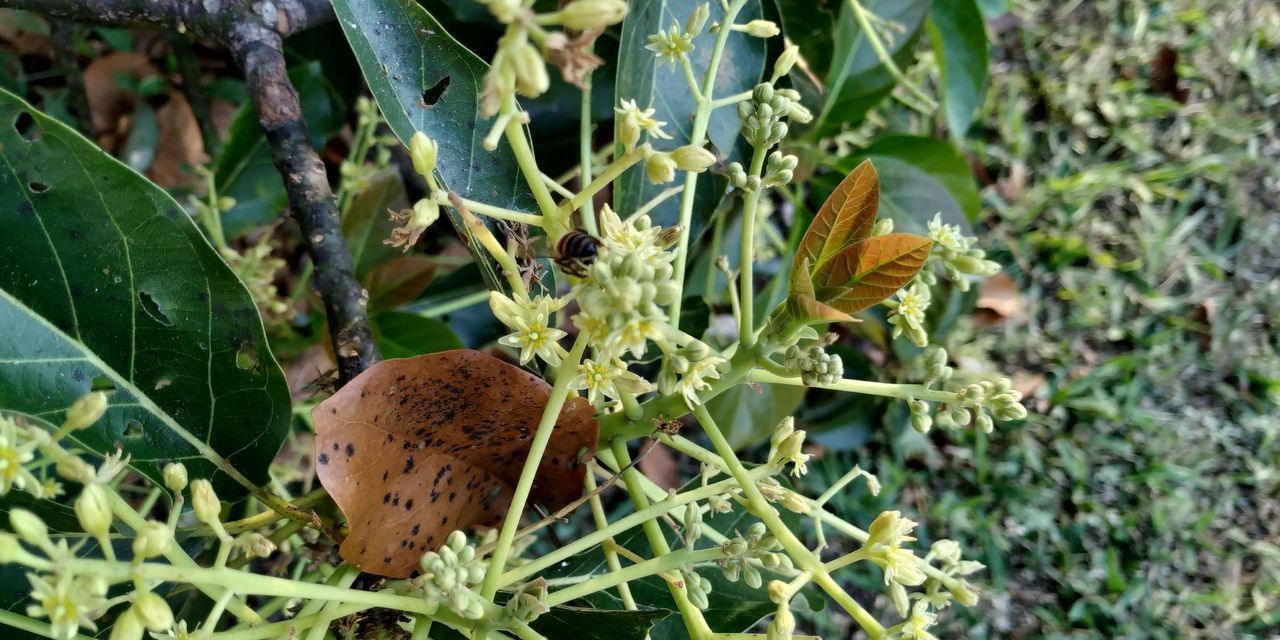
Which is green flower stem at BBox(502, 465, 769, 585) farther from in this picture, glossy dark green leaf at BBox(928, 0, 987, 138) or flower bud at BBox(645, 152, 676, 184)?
glossy dark green leaf at BBox(928, 0, 987, 138)

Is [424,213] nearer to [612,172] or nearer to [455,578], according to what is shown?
[612,172]

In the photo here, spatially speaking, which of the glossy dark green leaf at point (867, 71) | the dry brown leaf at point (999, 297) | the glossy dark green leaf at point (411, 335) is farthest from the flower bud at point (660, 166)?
the dry brown leaf at point (999, 297)

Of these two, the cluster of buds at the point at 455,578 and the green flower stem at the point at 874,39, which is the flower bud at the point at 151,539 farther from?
the green flower stem at the point at 874,39

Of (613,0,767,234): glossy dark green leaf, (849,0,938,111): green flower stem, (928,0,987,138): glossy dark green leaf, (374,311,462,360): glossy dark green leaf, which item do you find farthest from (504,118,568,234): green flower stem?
(928,0,987,138): glossy dark green leaf

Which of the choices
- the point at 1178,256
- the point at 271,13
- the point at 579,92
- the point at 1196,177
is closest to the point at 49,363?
the point at 271,13

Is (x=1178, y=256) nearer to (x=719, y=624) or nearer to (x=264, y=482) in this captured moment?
(x=719, y=624)

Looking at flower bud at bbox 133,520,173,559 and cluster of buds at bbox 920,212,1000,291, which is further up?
cluster of buds at bbox 920,212,1000,291
